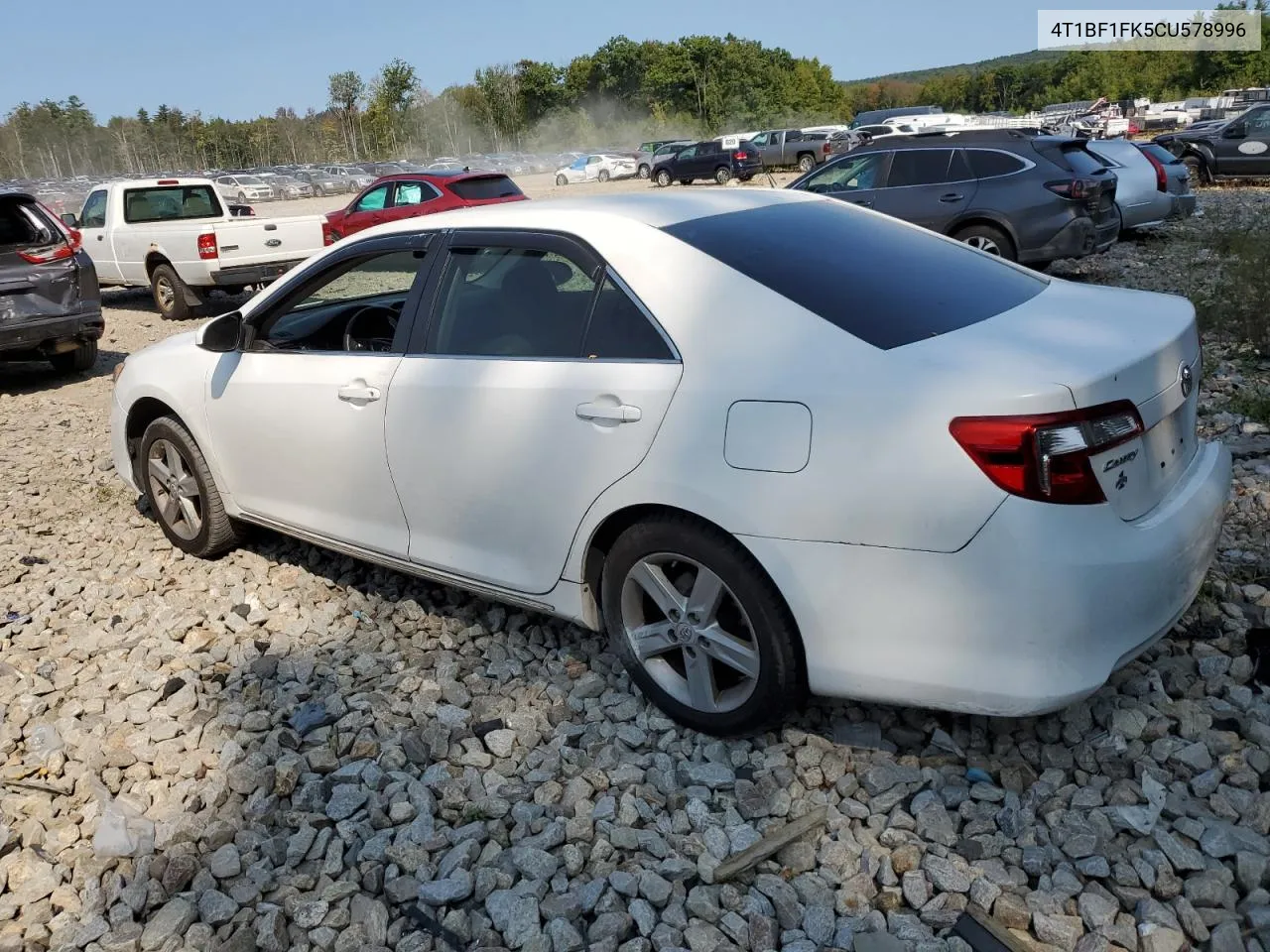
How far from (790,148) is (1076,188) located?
29.4 meters

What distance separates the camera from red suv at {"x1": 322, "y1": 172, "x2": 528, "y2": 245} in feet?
50.3

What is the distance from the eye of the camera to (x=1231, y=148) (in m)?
21.0

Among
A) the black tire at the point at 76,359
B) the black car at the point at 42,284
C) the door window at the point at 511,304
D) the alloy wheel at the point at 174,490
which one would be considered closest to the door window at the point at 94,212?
the black tire at the point at 76,359

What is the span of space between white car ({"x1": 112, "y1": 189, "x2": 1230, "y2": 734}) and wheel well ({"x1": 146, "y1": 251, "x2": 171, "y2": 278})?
10072mm

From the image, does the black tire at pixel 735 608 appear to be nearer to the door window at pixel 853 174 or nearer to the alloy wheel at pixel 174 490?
the alloy wheel at pixel 174 490

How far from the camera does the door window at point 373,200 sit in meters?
16.2

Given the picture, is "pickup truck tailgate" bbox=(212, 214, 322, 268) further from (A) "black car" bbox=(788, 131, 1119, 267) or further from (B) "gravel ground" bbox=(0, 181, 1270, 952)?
(B) "gravel ground" bbox=(0, 181, 1270, 952)

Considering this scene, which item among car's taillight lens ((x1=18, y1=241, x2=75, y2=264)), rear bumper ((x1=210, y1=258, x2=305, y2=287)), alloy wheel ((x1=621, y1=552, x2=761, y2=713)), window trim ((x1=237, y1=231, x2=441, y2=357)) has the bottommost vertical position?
alloy wheel ((x1=621, y1=552, x2=761, y2=713))

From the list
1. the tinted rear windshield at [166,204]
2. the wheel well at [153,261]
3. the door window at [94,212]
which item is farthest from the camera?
the door window at [94,212]

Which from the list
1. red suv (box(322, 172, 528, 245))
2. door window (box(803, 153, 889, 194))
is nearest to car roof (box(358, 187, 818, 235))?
door window (box(803, 153, 889, 194))

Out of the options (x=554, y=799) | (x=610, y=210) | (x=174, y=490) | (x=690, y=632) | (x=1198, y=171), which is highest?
(x=610, y=210)

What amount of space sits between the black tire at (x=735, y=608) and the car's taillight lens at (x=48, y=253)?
7.99m

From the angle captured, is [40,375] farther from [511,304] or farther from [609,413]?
[609,413]

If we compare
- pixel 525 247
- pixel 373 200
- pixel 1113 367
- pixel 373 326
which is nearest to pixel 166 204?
pixel 373 200
